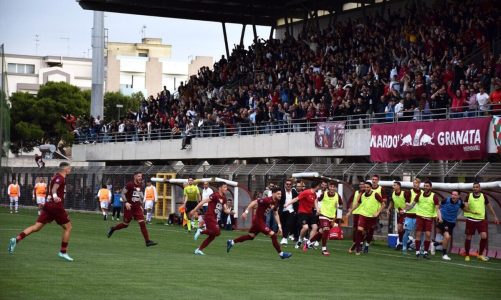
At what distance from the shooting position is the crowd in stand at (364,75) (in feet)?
127

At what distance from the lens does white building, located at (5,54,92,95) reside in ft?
466

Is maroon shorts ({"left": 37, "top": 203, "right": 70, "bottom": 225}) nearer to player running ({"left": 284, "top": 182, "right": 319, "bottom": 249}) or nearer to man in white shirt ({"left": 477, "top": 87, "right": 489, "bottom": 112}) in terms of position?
player running ({"left": 284, "top": 182, "right": 319, "bottom": 249})

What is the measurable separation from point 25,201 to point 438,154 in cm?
3876

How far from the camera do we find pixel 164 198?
170ft

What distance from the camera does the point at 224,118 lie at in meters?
54.5

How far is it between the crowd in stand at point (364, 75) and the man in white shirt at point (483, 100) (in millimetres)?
33

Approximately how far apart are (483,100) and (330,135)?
9728 mm

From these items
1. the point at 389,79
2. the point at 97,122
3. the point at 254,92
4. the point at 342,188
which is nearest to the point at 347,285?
the point at 342,188

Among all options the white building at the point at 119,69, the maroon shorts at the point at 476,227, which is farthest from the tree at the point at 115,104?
the maroon shorts at the point at 476,227

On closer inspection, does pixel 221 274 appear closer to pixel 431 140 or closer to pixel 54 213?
pixel 54 213

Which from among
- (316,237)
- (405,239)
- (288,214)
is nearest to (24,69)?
(288,214)

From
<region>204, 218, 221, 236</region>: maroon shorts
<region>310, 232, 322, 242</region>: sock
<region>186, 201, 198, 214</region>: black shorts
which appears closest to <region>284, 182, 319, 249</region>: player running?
<region>310, 232, 322, 242</region>: sock

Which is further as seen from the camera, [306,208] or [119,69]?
[119,69]

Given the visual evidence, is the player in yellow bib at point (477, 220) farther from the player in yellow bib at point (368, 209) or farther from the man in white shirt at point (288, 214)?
the man in white shirt at point (288, 214)
